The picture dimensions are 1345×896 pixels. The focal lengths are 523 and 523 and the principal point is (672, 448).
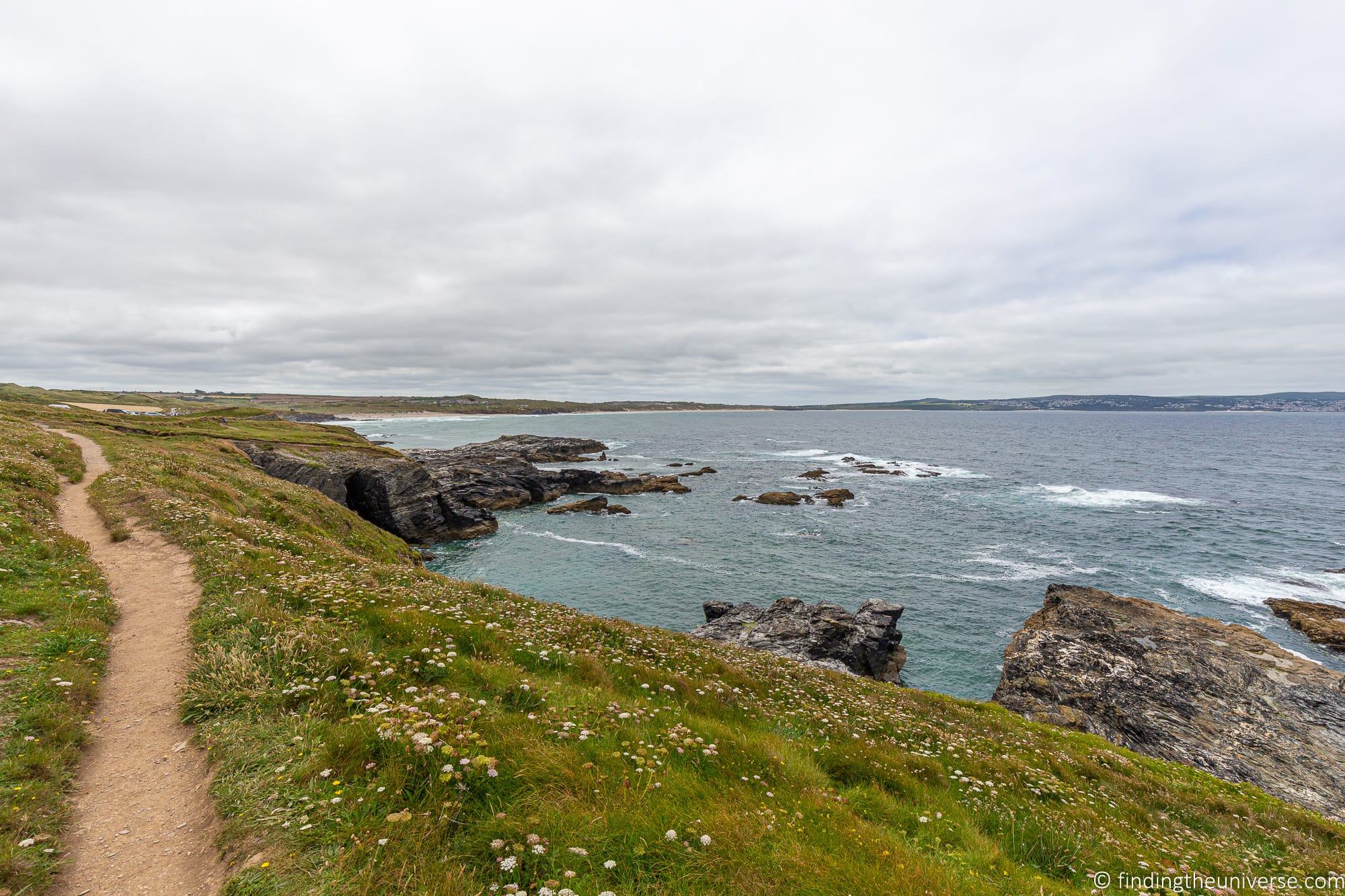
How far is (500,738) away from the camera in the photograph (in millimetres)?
7156

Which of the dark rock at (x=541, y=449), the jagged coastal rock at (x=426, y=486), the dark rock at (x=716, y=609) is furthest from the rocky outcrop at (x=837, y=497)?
the dark rock at (x=541, y=449)

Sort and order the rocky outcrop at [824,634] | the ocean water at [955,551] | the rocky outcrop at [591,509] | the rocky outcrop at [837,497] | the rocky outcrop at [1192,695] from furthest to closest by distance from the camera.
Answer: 1. the rocky outcrop at [837,497]
2. the rocky outcrop at [591,509]
3. the ocean water at [955,551]
4. the rocky outcrop at [824,634]
5. the rocky outcrop at [1192,695]

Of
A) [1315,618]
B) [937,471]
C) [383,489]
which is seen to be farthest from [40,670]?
[937,471]

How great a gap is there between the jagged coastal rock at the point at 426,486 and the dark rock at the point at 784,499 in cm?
1412

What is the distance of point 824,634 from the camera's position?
29406 millimetres

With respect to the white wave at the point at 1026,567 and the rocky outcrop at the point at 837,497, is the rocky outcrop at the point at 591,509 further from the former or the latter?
the white wave at the point at 1026,567

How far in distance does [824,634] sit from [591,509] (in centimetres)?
4678

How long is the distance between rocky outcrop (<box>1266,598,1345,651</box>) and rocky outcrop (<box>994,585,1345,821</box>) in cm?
645

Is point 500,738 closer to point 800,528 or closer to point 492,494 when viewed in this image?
point 800,528

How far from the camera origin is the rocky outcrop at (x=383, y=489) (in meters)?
53.6

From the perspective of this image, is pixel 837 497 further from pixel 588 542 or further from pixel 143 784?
pixel 143 784

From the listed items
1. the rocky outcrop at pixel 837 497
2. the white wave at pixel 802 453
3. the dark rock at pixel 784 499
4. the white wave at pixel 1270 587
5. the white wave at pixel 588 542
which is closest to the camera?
the white wave at pixel 1270 587

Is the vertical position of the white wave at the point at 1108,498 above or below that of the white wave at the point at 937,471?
below

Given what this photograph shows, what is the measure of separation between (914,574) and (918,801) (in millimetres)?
39673
